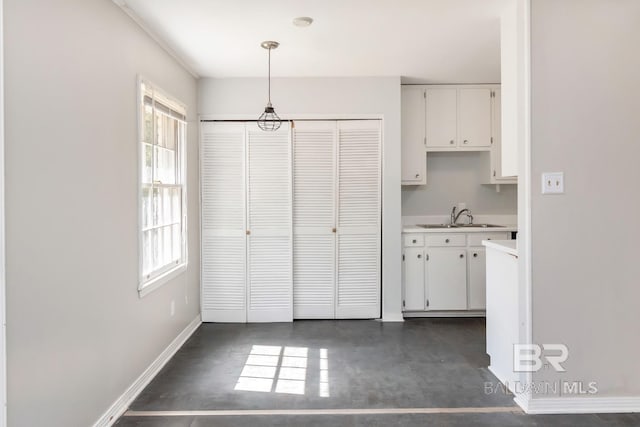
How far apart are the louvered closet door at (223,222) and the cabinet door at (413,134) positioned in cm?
169

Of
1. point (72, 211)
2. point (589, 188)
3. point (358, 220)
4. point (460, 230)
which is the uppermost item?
point (589, 188)

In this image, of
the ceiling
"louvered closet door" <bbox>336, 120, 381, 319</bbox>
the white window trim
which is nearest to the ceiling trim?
the ceiling

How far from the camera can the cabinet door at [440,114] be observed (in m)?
4.43

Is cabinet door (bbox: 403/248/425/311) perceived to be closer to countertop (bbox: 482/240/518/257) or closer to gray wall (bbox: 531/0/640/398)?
countertop (bbox: 482/240/518/257)

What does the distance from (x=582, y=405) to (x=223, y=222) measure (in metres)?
3.22

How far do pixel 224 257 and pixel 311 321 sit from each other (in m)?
1.08

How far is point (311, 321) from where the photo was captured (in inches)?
166

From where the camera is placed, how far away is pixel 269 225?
4199 mm

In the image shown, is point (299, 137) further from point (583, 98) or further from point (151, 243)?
point (583, 98)

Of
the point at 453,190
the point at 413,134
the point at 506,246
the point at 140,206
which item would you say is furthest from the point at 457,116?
the point at 140,206

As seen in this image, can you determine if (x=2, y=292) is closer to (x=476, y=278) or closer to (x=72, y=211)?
(x=72, y=211)

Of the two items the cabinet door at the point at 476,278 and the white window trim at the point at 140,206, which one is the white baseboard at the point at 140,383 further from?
the cabinet door at the point at 476,278

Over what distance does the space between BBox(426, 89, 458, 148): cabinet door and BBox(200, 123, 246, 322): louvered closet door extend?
1.95 meters

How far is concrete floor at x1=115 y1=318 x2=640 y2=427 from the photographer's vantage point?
91.3 inches
